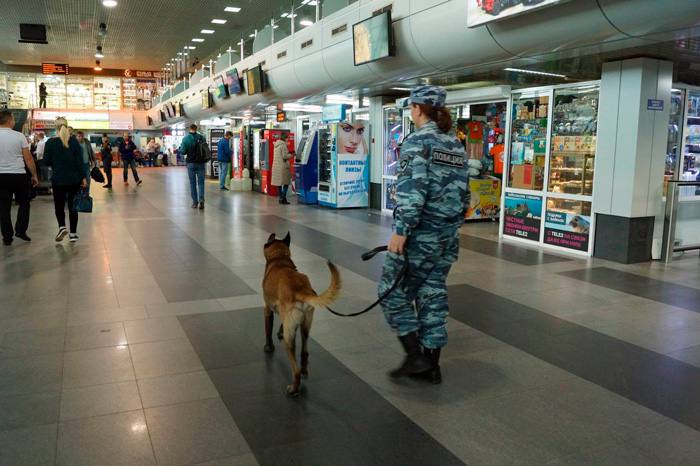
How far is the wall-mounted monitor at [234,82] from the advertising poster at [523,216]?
9.43 metres

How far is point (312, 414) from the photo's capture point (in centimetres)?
299

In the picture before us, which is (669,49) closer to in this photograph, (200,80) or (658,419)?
(658,419)

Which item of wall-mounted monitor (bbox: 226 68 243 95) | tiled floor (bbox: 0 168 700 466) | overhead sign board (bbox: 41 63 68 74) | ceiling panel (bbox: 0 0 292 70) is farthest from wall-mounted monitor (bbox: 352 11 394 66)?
overhead sign board (bbox: 41 63 68 74)

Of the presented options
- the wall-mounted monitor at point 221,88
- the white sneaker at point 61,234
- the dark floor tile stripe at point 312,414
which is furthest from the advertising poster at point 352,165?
the dark floor tile stripe at point 312,414

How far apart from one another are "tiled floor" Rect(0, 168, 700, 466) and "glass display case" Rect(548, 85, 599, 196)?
1.57 metres

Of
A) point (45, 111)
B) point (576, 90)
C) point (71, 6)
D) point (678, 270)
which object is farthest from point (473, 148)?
point (45, 111)

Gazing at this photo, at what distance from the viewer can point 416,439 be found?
9.02 feet

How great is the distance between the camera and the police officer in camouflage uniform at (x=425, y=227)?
315 centimetres

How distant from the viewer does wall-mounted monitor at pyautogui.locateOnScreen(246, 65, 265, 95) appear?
13.4 meters

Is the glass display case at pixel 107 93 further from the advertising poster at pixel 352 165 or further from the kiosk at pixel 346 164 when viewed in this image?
the advertising poster at pixel 352 165

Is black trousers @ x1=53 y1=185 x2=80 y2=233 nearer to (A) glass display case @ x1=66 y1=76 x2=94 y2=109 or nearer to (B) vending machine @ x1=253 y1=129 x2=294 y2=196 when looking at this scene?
(B) vending machine @ x1=253 y1=129 x2=294 y2=196

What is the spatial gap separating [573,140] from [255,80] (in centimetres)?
838

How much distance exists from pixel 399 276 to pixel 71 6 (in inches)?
709

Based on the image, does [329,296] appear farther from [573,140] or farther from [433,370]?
[573,140]
